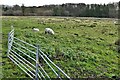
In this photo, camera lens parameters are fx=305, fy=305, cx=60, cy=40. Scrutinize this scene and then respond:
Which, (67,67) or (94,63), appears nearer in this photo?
(67,67)

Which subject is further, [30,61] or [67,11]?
[67,11]

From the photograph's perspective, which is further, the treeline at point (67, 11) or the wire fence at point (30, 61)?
the treeline at point (67, 11)

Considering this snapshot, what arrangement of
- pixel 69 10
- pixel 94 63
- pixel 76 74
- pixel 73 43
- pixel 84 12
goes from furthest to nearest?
pixel 69 10, pixel 84 12, pixel 73 43, pixel 94 63, pixel 76 74

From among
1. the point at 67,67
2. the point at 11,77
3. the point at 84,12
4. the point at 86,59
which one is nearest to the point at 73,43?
the point at 86,59

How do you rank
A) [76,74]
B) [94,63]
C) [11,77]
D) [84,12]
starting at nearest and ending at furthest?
[11,77] → [76,74] → [94,63] → [84,12]

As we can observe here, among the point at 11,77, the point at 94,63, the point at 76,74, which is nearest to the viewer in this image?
the point at 11,77

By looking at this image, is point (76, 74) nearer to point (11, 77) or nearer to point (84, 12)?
point (11, 77)

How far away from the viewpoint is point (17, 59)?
41.9 ft

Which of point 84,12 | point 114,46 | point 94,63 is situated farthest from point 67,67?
point 84,12

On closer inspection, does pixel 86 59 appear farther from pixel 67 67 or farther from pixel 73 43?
pixel 73 43

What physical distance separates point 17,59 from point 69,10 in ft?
224

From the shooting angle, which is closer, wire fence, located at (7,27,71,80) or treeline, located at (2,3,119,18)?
wire fence, located at (7,27,71,80)

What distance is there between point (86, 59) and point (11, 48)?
3577mm

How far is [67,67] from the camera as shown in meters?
12.9
